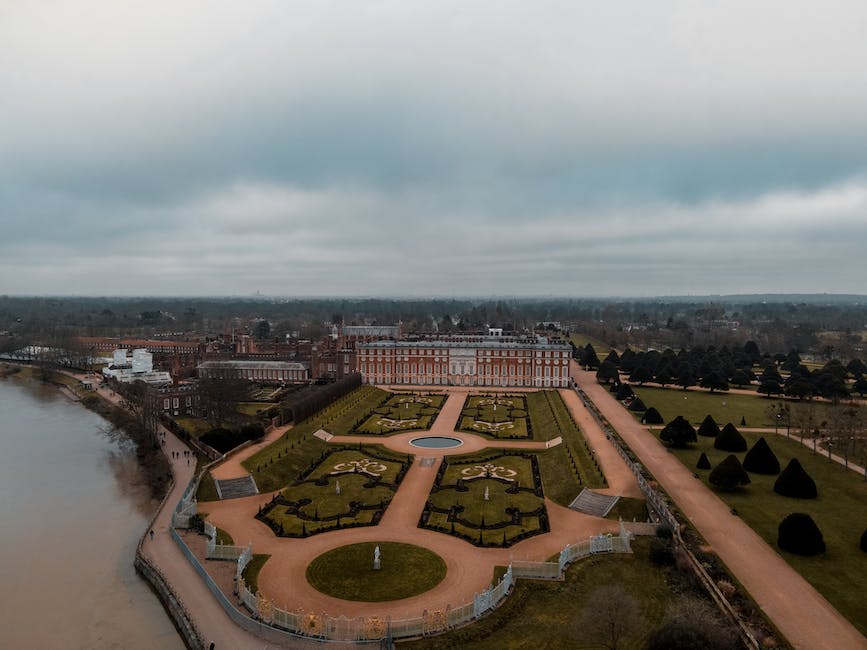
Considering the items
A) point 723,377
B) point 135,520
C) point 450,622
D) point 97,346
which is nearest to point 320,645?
point 450,622

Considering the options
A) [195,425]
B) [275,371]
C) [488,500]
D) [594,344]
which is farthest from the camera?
[594,344]

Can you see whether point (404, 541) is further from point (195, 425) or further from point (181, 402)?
point (181, 402)

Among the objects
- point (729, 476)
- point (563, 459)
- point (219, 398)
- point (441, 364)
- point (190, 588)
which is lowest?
point (190, 588)

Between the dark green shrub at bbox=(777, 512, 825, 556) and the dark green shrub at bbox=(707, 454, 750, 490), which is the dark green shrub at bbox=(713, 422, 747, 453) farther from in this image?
the dark green shrub at bbox=(777, 512, 825, 556)

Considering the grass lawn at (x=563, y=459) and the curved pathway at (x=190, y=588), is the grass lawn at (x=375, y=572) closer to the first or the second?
the curved pathway at (x=190, y=588)

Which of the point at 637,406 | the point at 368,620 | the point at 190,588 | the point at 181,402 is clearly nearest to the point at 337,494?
the point at 190,588

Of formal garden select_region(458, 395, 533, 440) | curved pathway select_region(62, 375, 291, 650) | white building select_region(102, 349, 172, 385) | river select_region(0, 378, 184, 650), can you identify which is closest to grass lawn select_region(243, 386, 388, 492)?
curved pathway select_region(62, 375, 291, 650)

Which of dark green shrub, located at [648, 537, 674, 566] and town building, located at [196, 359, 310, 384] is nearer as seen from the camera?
dark green shrub, located at [648, 537, 674, 566]

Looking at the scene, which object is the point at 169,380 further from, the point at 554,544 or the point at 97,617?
the point at 554,544
